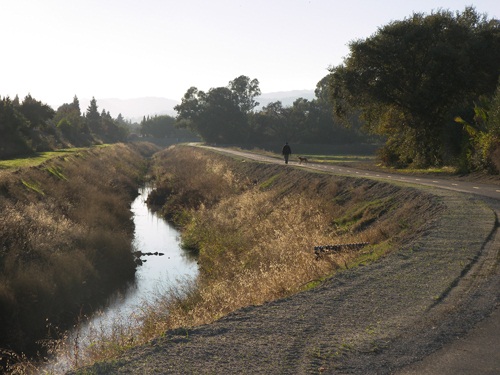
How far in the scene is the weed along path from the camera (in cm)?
673

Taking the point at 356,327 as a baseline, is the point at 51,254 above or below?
below

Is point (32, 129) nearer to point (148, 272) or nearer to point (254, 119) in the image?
point (148, 272)

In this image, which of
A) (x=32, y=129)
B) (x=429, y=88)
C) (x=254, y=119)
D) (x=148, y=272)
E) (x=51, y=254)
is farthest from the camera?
(x=254, y=119)

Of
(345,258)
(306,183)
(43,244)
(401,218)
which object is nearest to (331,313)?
A: (345,258)

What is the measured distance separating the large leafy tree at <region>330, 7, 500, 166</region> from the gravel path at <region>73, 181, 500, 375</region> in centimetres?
2597

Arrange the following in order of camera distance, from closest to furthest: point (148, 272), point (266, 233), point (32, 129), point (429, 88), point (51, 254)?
point (51, 254)
point (266, 233)
point (148, 272)
point (429, 88)
point (32, 129)

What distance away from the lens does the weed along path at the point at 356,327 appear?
6734 millimetres

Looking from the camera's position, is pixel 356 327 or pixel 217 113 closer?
pixel 356 327

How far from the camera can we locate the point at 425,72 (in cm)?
3606

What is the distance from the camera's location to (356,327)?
7.92 m

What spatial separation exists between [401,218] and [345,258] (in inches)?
187

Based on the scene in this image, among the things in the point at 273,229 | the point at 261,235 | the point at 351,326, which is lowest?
the point at 261,235

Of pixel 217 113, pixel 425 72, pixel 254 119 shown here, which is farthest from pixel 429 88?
pixel 217 113

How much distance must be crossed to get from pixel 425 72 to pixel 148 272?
22514 mm
